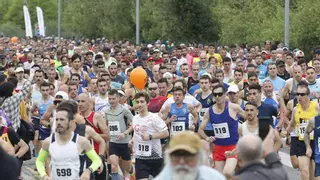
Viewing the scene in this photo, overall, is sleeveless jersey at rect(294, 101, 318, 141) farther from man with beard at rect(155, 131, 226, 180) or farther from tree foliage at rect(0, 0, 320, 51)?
tree foliage at rect(0, 0, 320, 51)

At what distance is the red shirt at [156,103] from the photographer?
15.5 metres

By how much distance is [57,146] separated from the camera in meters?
9.77

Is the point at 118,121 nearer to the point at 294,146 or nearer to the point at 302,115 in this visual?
the point at 294,146

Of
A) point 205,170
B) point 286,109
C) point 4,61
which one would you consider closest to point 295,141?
point 286,109

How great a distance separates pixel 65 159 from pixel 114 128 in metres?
4.43

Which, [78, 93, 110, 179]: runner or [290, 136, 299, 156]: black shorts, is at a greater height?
[78, 93, 110, 179]: runner

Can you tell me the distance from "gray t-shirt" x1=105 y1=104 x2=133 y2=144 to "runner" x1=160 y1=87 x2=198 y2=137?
61 cm

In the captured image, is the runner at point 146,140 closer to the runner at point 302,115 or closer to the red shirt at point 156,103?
the runner at point 302,115

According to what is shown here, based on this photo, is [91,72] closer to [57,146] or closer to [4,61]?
[4,61]

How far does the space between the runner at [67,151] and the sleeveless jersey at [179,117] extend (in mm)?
4671

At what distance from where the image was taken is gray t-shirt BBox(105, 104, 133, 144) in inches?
560

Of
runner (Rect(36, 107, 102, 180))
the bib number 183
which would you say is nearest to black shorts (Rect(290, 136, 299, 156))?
runner (Rect(36, 107, 102, 180))

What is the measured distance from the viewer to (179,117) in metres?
14.5

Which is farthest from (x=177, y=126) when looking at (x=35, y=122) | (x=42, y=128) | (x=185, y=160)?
(x=185, y=160)
